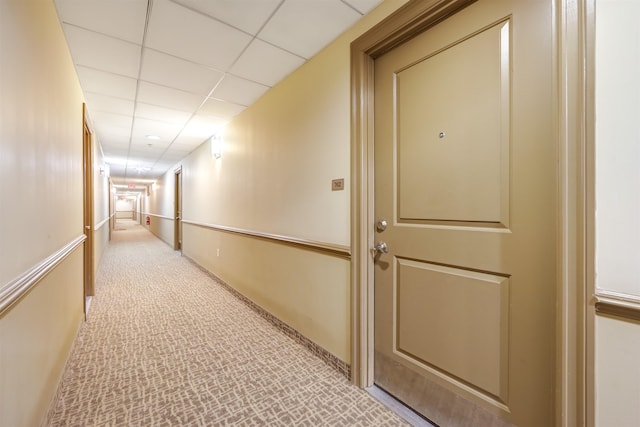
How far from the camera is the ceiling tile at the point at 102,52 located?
1.93m

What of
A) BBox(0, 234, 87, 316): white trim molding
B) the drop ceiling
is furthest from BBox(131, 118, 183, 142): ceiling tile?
BBox(0, 234, 87, 316): white trim molding

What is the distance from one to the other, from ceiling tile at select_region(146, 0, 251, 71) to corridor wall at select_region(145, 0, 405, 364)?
0.61 m

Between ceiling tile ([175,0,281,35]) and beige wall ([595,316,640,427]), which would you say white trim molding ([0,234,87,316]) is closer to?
ceiling tile ([175,0,281,35])

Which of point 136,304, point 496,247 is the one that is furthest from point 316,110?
point 136,304

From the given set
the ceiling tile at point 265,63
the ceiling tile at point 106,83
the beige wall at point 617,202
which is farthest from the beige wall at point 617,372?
the ceiling tile at point 106,83

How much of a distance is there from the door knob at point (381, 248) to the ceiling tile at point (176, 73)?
2.14 m

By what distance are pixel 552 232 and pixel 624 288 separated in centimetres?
26

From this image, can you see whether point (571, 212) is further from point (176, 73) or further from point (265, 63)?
point (176, 73)

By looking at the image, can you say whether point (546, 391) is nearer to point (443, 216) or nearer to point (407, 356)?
point (407, 356)

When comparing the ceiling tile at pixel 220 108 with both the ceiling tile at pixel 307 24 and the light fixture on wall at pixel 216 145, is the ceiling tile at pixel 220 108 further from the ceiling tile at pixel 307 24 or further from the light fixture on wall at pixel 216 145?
the ceiling tile at pixel 307 24

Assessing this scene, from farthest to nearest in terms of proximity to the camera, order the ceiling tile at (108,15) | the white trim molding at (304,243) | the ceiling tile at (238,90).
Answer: the ceiling tile at (238,90)
the white trim molding at (304,243)
the ceiling tile at (108,15)

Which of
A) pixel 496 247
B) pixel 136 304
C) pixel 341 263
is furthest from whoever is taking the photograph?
pixel 136 304

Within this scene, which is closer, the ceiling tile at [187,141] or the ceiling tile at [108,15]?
the ceiling tile at [108,15]

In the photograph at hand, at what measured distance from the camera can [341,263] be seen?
77.4 inches
